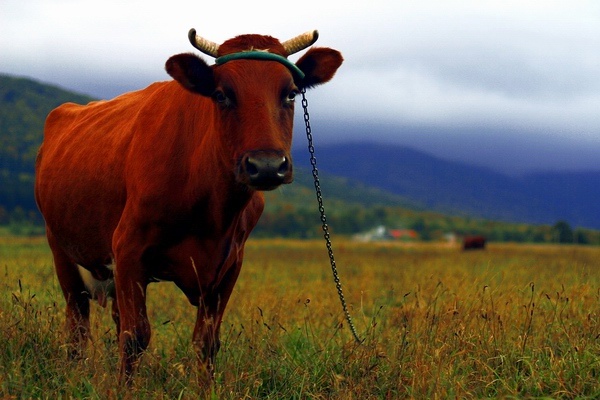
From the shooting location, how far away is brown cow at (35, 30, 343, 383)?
491 cm

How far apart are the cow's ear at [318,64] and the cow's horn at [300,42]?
6 centimetres

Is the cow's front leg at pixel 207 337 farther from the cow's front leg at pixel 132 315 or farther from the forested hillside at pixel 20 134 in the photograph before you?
the forested hillside at pixel 20 134

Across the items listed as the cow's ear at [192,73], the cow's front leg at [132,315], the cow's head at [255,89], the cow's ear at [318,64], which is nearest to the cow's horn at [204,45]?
the cow's head at [255,89]

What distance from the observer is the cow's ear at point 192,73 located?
5035mm

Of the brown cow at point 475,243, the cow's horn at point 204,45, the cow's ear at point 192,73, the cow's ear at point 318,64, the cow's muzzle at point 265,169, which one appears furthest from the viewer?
the brown cow at point 475,243

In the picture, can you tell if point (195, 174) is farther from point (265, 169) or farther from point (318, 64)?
point (318, 64)

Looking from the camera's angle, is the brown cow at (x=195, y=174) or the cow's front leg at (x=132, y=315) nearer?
the brown cow at (x=195, y=174)

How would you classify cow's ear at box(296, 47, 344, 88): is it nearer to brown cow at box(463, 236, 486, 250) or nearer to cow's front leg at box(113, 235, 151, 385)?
cow's front leg at box(113, 235, 151, 385)

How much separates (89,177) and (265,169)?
2445 mm

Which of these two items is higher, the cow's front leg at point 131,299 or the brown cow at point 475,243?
the cow's front leg at point 131,299

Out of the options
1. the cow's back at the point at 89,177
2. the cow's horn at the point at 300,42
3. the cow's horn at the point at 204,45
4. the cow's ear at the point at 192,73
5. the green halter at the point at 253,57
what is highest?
the cow's horn at the point at 300,42

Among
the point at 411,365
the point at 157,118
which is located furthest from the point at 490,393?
the point at 157,118

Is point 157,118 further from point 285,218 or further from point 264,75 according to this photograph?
point 285,218

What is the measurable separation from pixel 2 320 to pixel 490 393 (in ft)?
12.4
